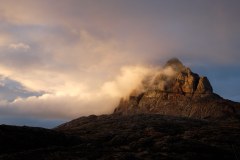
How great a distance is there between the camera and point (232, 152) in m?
103

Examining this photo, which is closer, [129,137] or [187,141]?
[187,141]

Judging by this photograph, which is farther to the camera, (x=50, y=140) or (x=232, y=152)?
(x=50, y=140)

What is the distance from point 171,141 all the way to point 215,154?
801 inches

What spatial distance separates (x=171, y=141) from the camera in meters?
119

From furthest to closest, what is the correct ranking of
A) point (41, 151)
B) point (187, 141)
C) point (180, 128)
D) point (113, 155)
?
point (180, 128), point (187, 141), point (41, 151), point (113, 155)

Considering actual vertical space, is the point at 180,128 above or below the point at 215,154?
above

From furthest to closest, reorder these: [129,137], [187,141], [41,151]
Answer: [129,137] < [187,141] < [41,151]

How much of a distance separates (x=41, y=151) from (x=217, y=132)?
2705 inches

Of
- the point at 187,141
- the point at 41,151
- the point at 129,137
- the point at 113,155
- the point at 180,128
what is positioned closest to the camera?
the point at 113,155

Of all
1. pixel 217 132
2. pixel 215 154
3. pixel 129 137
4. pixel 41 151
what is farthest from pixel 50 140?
pixel 217 132

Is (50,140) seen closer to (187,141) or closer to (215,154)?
(187,141)

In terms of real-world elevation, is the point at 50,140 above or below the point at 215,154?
above

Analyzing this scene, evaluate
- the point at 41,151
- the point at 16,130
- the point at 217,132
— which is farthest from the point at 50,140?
the point at 217,132

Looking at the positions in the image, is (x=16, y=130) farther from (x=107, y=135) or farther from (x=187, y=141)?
(x=187, y=141)
